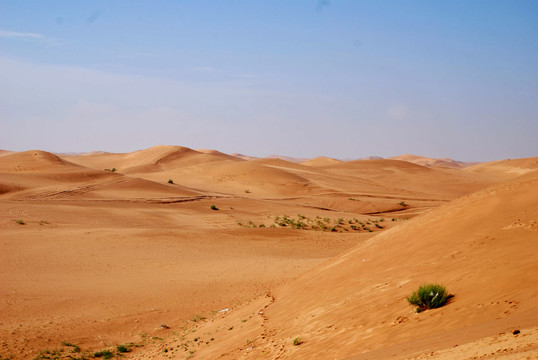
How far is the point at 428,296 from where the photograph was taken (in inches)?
276

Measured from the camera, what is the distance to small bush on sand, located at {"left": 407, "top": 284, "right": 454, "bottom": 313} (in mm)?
6898

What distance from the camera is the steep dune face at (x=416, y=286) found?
6227mm

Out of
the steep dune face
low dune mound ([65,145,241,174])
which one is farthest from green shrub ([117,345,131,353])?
low dune mound ([65,145,241,174])

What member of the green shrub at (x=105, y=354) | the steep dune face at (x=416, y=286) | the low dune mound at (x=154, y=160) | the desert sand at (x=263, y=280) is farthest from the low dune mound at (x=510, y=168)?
the green shrub at (x=105, y=354)

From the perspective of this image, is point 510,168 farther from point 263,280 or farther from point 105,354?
point 105,354

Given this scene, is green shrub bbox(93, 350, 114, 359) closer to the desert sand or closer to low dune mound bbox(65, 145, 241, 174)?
the desert sand

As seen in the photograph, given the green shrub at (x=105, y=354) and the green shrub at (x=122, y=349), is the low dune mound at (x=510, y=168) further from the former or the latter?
the green shrub at (x=105, y=354)

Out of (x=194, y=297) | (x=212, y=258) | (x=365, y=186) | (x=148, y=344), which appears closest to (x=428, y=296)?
(x=148, y=344)

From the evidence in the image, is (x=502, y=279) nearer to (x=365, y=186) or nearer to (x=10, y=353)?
(x=10, y=353)

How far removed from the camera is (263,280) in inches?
657

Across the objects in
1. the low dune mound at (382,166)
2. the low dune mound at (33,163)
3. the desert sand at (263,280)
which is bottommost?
the desert sand at (263,280)

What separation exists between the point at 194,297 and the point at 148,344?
11.8ft

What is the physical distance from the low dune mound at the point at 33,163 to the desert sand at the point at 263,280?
73.9 feet

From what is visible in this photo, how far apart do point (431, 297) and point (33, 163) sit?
5668 cm
